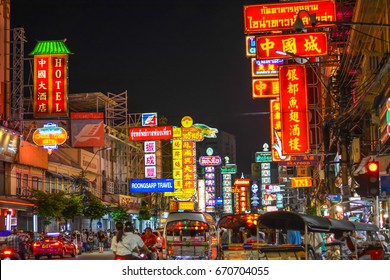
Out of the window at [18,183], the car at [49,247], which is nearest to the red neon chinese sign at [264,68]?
the car at [49,247]

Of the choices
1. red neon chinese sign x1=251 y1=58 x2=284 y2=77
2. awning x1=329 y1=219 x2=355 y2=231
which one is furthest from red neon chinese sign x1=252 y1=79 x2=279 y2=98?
awning x1=329 y1=219 x2=355 y2=231

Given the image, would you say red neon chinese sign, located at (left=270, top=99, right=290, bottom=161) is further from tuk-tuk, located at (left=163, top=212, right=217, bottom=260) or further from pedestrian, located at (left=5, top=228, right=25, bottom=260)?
pedestrian, located at (left=5, top=228, right=25, bottom=260)

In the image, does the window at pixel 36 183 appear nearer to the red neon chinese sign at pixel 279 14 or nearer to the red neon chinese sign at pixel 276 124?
the red neon chinese sign at pixel 276 124

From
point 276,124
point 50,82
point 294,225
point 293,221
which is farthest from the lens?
point 276,124

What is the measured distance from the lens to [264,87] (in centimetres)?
4297

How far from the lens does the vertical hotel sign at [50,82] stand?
43625mm

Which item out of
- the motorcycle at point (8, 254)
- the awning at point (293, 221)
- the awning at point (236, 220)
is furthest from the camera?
the awning at point (236, 220)

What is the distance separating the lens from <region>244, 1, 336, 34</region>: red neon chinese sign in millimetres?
33591

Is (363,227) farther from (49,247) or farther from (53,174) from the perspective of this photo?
(53,174)

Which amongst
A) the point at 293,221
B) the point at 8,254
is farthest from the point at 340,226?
the point at 8,254

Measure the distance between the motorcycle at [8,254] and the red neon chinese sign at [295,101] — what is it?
15.8 m
